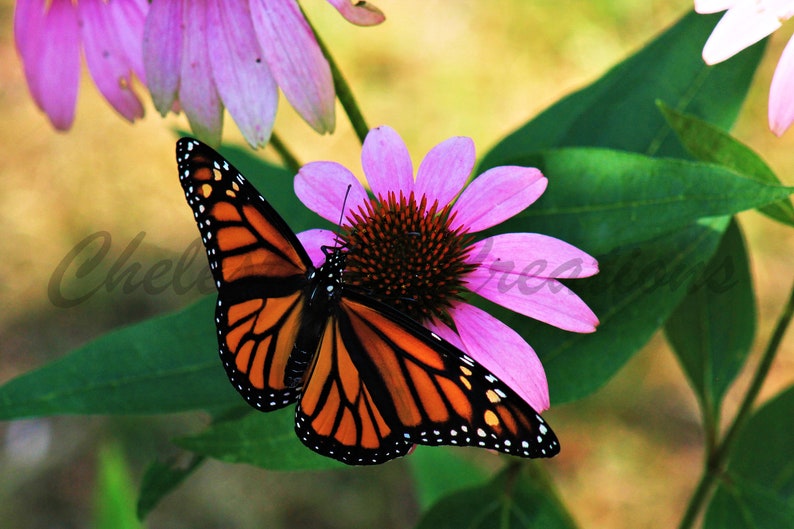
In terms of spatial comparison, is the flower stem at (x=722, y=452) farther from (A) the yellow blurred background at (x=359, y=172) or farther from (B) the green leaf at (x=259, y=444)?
(A) the yellow blurred background at (x=359, y=172)

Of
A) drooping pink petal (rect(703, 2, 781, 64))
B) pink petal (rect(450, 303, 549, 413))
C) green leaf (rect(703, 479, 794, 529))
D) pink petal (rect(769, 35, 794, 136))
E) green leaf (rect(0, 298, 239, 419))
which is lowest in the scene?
green leaf (rect(0, 298, 239, 419))

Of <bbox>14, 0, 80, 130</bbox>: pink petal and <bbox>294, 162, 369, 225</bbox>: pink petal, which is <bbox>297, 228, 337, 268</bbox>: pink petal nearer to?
<bbox>294, 162, 369, 225</bbox>: pink petal

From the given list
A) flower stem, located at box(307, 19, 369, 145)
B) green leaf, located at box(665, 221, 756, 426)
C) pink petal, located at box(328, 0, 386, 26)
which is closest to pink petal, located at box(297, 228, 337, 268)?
flower stem, located at box(307, 19, 369, 145)

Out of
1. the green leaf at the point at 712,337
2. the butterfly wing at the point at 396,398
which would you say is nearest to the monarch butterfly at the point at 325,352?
the butterfly wing at the point at 396,398

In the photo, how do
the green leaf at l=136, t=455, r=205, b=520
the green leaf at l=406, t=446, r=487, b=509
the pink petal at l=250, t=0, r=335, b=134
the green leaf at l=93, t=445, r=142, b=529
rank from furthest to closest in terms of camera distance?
the green leaf at l=406, t=446, r=487, b=509, the green leaf at l=93, t=445, r=142, b=529, the green leaf at l=136, t=455, r=205, b=520, the pink petal at l=250, t=0, r=335, b=134

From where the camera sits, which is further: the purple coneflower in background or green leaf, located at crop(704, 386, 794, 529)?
green leaf, located at crop(704, 386, 794, 529)

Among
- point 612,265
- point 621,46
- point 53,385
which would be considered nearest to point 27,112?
point 621,46
